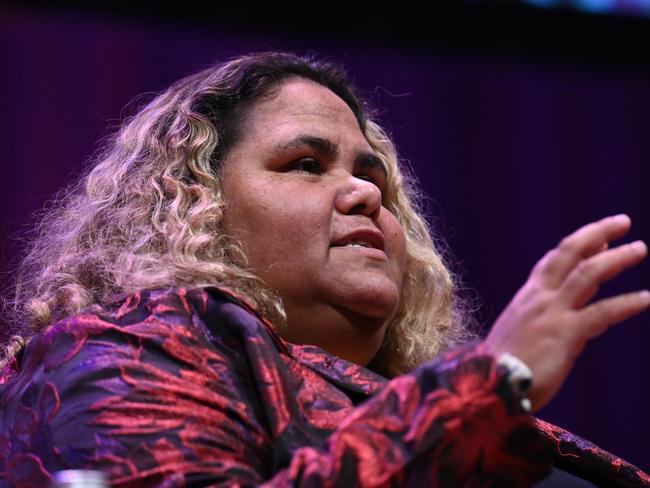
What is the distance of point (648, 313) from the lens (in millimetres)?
Answer: 3297

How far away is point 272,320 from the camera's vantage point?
165cm

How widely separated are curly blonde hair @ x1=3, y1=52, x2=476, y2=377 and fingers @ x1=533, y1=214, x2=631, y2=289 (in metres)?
0.58

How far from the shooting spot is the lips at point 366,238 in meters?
1.69

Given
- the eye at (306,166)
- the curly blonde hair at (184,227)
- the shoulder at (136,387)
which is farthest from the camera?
the eye at (306,166)

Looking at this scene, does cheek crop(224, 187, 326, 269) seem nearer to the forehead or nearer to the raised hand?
the forehead

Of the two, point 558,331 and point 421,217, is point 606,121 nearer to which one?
point 421,217

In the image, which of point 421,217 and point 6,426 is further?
point 421,217

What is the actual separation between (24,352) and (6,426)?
6.3 inches

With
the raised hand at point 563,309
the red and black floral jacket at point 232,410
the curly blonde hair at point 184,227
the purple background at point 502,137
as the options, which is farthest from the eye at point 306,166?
the purple background at point 502,137

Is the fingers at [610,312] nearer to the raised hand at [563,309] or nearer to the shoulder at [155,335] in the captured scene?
the raised hand at [563,309]

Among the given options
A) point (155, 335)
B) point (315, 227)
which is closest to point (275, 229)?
point (315, 227)

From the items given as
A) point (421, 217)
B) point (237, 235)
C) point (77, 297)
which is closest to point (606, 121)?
point (421, 217)

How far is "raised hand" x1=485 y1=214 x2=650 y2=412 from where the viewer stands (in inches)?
43.8

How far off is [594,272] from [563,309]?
0.05 metres
